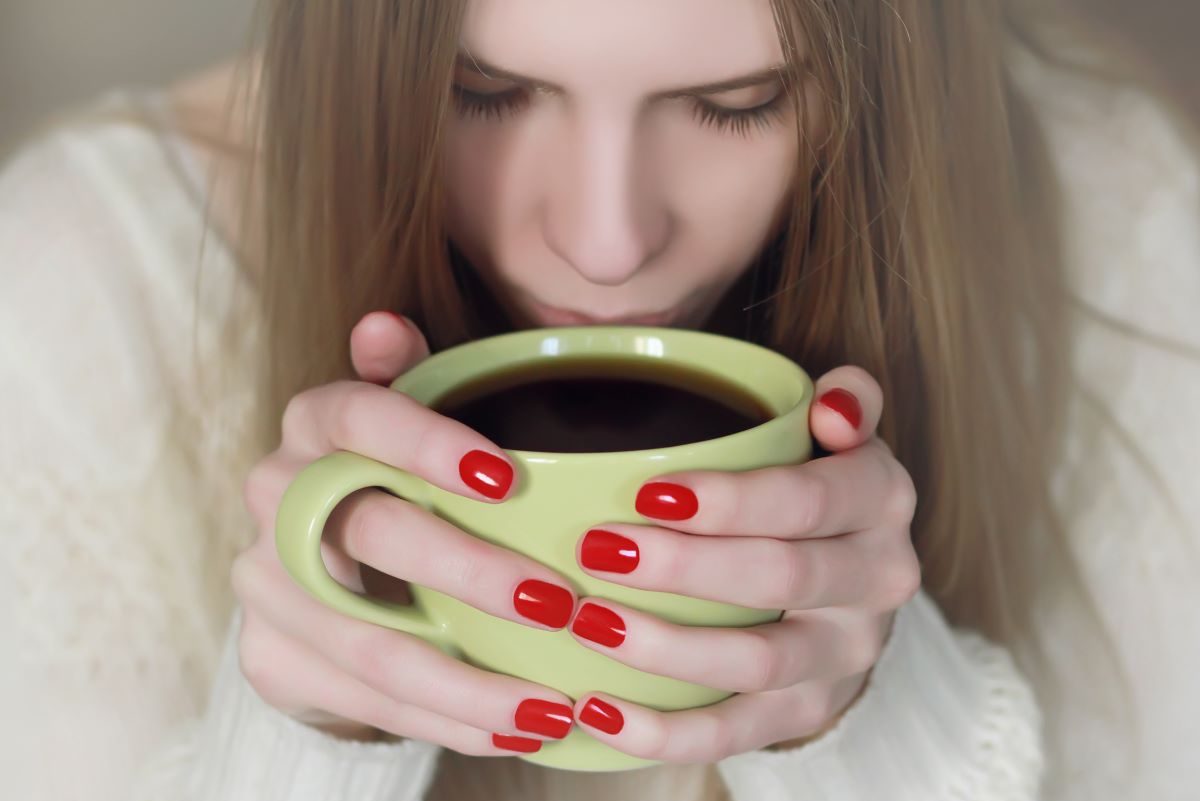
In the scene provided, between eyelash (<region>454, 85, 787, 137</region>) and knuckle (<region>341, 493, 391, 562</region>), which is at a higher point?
eyelash (<region>454, 85, 787, 137</region>)

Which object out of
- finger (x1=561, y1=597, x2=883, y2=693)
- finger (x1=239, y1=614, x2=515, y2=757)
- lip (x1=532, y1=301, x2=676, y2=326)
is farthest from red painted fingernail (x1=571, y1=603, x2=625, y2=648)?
lip (x1=532, y1=301, x2=676, y2=326)

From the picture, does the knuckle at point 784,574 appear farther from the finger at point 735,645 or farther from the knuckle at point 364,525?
the knuckle at point 364,525

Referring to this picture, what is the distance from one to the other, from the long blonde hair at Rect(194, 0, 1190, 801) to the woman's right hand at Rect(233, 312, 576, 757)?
0.36 ft

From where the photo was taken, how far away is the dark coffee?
476mm

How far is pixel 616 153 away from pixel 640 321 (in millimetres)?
109

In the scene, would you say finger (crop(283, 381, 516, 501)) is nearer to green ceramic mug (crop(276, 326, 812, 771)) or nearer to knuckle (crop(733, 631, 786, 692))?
green ceramic mug (crop(276, 326, 812, 771))

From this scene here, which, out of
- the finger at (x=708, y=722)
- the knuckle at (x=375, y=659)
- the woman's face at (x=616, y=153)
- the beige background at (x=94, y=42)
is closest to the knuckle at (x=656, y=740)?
the finger at (x=708, y=722)

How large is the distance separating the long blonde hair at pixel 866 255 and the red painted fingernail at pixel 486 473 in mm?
218

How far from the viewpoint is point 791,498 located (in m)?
Answer: 0.42

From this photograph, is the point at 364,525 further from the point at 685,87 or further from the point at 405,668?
the point at 685,87

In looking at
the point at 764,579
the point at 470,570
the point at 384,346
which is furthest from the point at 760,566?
the point at 384,346

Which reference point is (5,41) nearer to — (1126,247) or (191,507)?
(191,507)

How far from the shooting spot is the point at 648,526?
0.39 metres

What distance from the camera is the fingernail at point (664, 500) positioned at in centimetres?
38
